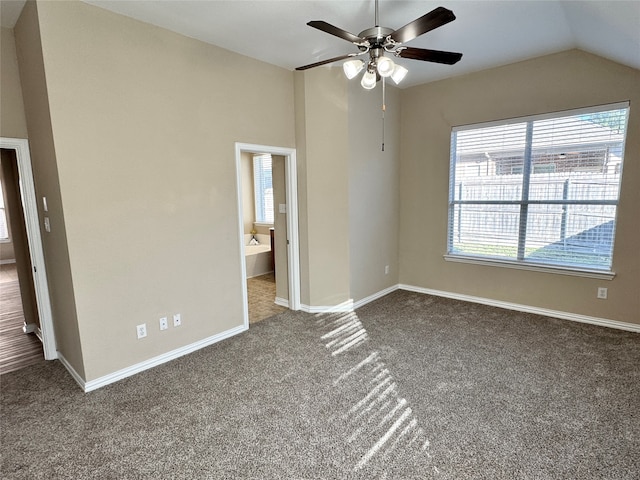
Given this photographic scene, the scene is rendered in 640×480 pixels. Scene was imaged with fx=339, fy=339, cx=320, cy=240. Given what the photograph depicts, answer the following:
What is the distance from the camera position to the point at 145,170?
9.38ft

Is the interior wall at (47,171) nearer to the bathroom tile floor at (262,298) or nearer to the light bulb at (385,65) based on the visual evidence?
the bathroom tile floor at (262,298)

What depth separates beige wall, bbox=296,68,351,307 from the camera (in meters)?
3.94

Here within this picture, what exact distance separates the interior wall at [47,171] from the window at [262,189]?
4.39 m

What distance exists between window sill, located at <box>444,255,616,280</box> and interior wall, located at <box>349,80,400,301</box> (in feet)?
3.08

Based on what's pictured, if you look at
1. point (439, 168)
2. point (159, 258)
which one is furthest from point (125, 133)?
point (439, 168)

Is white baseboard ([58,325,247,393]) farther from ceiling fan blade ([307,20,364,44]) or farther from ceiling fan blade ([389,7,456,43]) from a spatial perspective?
ceiling fan blade ([389,7,456,43])

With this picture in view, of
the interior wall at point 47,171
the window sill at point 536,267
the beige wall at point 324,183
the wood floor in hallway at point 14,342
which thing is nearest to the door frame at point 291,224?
the beige wall at point 324,183

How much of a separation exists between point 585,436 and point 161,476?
97.6 inches

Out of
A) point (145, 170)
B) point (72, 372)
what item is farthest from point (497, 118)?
point (72, 372)

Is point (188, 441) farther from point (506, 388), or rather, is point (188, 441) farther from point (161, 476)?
point (506, 388)

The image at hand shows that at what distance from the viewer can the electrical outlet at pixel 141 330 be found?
2918 millimetres

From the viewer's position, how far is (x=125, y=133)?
273 centimetres

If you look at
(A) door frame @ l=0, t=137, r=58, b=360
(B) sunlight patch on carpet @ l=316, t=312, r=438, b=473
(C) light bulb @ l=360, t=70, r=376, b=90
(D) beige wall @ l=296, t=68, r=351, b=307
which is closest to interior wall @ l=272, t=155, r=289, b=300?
(D) beige wall @ l=296, t=68, r=351, b=307

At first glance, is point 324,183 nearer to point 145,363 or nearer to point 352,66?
point 352,66
